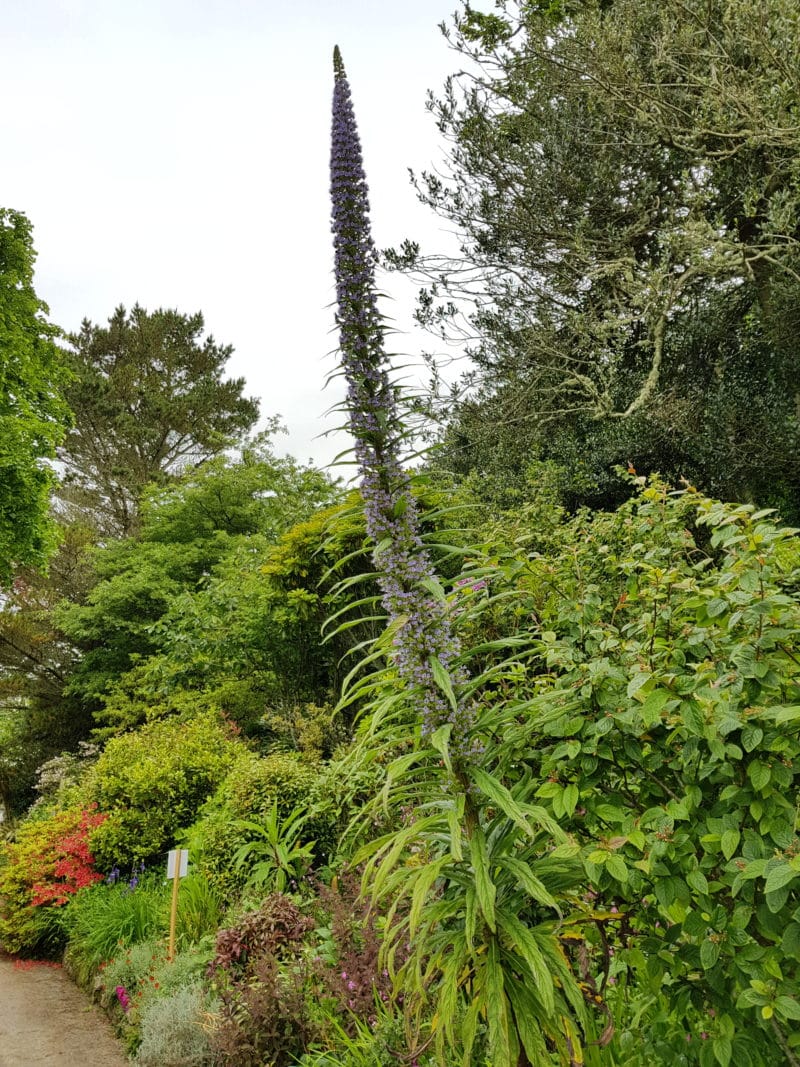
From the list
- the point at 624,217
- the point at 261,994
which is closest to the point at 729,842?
the point at 261,994

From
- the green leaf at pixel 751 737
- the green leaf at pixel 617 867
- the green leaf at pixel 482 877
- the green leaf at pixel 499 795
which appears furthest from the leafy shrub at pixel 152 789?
the green leaf at pixel 751 737

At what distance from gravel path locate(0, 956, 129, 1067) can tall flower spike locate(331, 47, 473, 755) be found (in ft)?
13.3

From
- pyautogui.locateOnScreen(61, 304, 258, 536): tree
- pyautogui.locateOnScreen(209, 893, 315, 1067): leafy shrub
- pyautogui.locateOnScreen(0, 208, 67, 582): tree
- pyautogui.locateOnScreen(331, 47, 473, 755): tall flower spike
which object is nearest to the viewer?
pyautogui.locateOnScreen(331, 47, 473, 755): tall flower spike

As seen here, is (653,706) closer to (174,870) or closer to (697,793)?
(697,793)

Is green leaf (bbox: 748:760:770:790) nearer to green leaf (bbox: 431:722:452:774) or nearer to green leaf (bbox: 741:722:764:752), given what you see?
green leaf (bbox: 741:722:764:752)

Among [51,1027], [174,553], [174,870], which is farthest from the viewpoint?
[174,553]

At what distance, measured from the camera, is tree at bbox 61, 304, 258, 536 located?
2108 cm

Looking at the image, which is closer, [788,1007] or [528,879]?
[788,1007]

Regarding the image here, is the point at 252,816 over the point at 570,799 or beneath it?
beneath

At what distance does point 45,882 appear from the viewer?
6.72m

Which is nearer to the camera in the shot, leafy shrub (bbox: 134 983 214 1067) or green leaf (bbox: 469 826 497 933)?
green leaf (bbox: 469 826 497 933)

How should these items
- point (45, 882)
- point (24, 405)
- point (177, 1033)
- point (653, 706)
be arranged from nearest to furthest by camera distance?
point (653, 706), point (177, 1033), point (45, 882), point (24, 405)

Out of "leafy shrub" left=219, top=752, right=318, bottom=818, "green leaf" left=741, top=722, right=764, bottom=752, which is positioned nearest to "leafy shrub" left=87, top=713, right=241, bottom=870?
"leafy shrub" left=219, top=752, right=318, bottom=818

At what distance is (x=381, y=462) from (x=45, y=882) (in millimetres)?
7041
